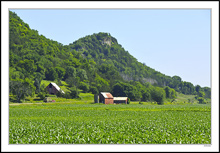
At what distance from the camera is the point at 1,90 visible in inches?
542

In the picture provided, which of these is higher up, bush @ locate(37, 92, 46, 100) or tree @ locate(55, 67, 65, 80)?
tree @ locate(55, 67, 65, 80)

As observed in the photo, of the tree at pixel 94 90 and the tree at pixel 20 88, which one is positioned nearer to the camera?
the tree at pixel 20 88

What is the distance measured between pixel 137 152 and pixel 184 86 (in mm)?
172393

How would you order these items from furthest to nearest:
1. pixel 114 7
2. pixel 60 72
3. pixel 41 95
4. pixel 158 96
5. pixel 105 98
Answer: pixel 60 72 → pixel 158 96 → pixel 105 98 → pixel 41 95 → pixel 114 7

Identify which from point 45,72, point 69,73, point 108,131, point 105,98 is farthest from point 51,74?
point 108,131

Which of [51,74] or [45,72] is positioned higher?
[45,72]

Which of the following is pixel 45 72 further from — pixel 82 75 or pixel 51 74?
pixel 82 75

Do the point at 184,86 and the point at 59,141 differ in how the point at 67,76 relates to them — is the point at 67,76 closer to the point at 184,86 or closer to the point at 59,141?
the point at 184,86

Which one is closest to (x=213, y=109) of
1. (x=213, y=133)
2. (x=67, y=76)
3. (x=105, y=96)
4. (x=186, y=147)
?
(x=213, y=133)

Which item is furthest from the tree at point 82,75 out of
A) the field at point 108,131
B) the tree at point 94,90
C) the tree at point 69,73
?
the field at point 108,131

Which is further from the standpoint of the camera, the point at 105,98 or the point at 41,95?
the point at 105,98

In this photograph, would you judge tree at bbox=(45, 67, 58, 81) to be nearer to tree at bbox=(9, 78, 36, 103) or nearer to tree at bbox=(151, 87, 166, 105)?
tree at bbox=(9, 78, 36, 103)

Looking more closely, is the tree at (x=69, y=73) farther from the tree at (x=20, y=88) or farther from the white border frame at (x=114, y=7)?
the white border frame at (x=114, y=7)

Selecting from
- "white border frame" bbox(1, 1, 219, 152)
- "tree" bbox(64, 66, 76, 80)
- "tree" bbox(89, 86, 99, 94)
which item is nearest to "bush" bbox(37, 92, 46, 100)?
"tree" bbox(89, 86, 99, 94)
